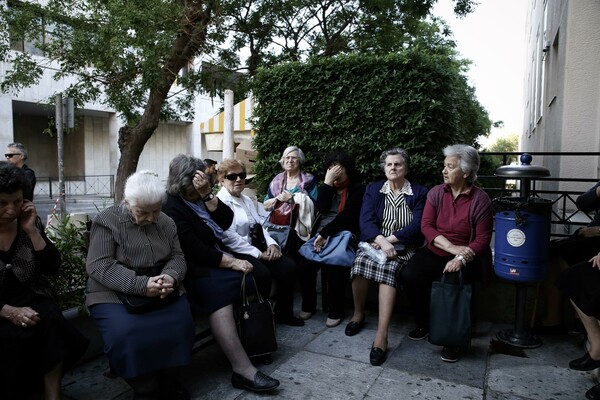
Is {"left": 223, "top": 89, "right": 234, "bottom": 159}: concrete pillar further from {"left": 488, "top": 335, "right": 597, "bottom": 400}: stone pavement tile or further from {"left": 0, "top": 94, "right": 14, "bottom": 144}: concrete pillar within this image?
{"left": 0, "top": 94, "right": 14, "bottom": 144}: concrete pillar

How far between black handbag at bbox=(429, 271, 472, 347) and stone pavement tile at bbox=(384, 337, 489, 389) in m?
0.16

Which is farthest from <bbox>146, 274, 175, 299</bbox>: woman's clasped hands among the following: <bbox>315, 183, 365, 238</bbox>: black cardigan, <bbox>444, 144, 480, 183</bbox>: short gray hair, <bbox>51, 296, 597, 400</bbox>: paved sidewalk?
<bbox>444, 144, 480, 183</bbox>: short gray hair

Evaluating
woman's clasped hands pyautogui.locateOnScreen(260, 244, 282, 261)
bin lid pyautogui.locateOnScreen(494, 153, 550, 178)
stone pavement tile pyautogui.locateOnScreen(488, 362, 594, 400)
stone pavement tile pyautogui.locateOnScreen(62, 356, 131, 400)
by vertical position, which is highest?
→ bin lid pyautogui.locateOnScreen(494, 153, 550, 178)

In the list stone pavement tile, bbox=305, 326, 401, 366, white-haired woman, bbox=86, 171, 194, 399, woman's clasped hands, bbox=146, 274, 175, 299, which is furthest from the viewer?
stone pavement tile, bbox=305, 326, 401, 366

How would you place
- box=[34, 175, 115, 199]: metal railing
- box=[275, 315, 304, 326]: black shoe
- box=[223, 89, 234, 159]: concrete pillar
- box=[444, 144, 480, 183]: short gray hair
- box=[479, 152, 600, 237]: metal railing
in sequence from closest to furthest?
box=[444, 144, 480, 183]: short gray hair, box=[275, 315, 304, 326]: black shoe, box=[479, 152, 600, 237]: metal railing, box=[223, 89, 234, 159]: concrete pillar, box=[34, 175, 115, 199]: metal railing

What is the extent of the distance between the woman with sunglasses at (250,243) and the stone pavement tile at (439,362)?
104cm

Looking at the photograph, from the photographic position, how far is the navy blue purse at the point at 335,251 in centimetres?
413

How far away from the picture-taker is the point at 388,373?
324 cm

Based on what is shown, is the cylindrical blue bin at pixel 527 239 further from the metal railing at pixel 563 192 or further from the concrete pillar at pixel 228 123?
the concrete pillar at pixel 228 123

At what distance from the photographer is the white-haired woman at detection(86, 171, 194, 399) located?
2.62m

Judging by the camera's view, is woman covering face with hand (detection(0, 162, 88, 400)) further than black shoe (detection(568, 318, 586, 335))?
No

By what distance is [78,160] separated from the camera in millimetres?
24703

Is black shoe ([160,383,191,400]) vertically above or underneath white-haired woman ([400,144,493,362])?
underneath

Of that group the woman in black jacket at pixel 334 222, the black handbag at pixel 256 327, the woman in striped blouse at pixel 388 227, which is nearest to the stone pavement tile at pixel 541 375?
the woman in striped blouse at pixel 388 227
